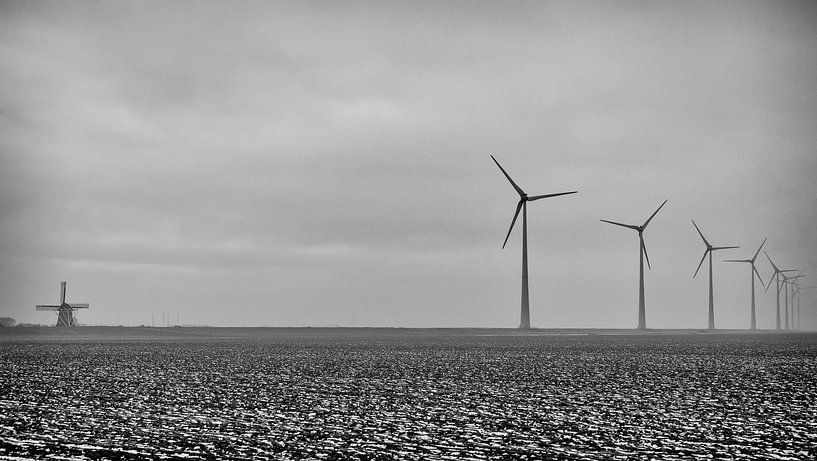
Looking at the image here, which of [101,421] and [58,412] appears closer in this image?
[101,421]

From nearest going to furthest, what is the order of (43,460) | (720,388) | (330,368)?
1. (43,460)
2. (720,388)
3. (330,368)

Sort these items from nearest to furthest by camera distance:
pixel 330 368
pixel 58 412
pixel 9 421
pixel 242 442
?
1. pixel 242 442
2. pixel 9 421
3. pixel 58 412
4. pixel 330 368

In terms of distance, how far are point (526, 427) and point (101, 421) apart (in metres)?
15.6

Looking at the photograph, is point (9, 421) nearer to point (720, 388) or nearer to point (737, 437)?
point (737, 437)

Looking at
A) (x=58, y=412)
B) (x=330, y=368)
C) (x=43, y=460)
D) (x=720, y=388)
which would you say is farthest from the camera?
(x=330, y=368)

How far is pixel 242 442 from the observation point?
2572 centimetres

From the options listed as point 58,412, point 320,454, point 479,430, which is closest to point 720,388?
point 479,430

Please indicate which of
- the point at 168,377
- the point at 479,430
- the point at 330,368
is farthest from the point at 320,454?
the point at 330,368

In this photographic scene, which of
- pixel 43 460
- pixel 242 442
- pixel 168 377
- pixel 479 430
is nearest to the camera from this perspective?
pixel 43 460

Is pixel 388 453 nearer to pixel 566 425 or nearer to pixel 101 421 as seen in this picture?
pixel 566 425

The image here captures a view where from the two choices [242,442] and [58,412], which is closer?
[242,442]

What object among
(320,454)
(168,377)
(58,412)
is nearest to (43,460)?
(320,454)

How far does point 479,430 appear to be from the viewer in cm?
2834

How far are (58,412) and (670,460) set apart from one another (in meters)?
24.2
